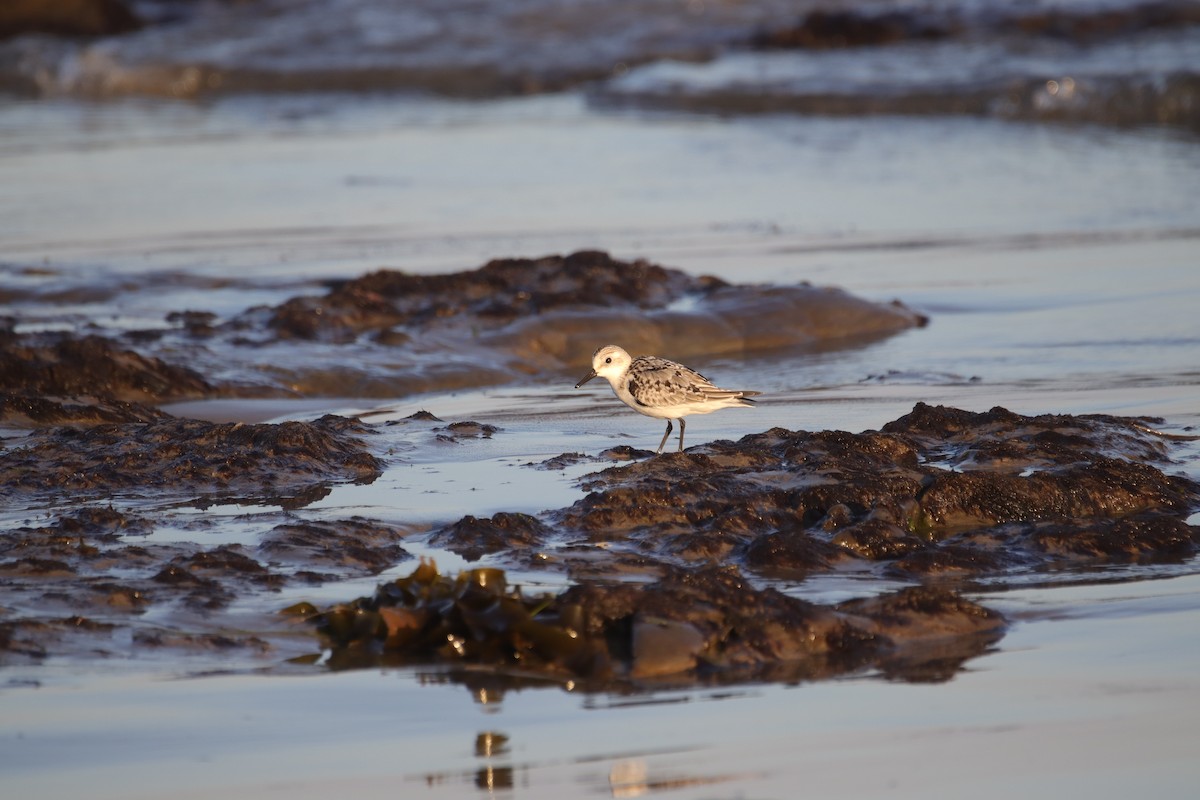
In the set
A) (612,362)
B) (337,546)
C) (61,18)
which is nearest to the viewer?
(337,546)

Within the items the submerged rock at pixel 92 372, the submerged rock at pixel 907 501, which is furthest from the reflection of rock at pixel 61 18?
the submerged rock at pixel 907 501

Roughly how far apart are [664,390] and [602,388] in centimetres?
181

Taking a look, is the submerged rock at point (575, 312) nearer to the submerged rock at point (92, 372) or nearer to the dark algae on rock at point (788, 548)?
the submerged rock at point (92, 372)

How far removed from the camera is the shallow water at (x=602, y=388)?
3.17m

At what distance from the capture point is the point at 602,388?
284 inches

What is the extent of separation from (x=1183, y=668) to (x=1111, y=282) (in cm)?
521

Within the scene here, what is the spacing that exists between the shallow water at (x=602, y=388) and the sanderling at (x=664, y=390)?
36 cm

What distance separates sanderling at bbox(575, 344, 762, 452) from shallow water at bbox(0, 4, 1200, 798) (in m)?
0.36

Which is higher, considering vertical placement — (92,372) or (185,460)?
(92,372)

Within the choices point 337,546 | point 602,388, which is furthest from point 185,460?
point 602,388

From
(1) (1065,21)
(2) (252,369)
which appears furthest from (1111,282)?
(1) (1065,21)

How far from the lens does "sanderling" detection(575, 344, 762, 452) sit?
5445 mm

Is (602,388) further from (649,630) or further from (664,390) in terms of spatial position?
(649,630)

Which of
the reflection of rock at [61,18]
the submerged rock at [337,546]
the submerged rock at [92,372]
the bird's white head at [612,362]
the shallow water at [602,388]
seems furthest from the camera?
the reflection of rock at [61,18]
